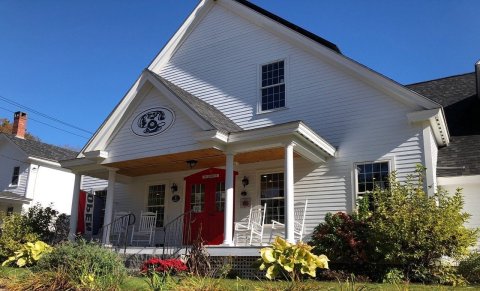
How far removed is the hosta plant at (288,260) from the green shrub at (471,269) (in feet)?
12.7

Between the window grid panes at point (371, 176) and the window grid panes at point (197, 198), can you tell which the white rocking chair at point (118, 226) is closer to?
the window grid panes at point (197, 198)

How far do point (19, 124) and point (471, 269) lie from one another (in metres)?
28.1

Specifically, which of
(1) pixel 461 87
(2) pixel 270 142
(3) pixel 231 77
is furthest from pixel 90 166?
(1) pixel 461 87

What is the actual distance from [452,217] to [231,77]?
8988 mm

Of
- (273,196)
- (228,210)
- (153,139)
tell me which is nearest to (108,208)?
(153,139)

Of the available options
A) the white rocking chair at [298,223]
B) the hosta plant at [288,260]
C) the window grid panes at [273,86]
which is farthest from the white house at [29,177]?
the hosta plant at [288,260]

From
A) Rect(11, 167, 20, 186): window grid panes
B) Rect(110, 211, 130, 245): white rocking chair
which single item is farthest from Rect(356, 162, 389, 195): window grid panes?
Rect(11, 167, 20, 186): window grid panes

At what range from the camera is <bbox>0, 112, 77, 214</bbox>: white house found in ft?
84.8

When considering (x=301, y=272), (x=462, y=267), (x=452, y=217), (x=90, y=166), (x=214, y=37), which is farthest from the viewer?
(x=214, y=37)

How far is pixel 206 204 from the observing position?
49.1 ft

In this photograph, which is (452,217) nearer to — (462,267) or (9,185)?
(462,267)

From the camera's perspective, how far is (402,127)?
494 inches

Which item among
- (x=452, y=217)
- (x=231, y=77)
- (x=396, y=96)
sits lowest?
(x=452, y=217)

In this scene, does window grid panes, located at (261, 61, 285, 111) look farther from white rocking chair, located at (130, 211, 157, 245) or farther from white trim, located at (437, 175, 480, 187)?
white rocking chair, located at (130, 211, 157, 245)
